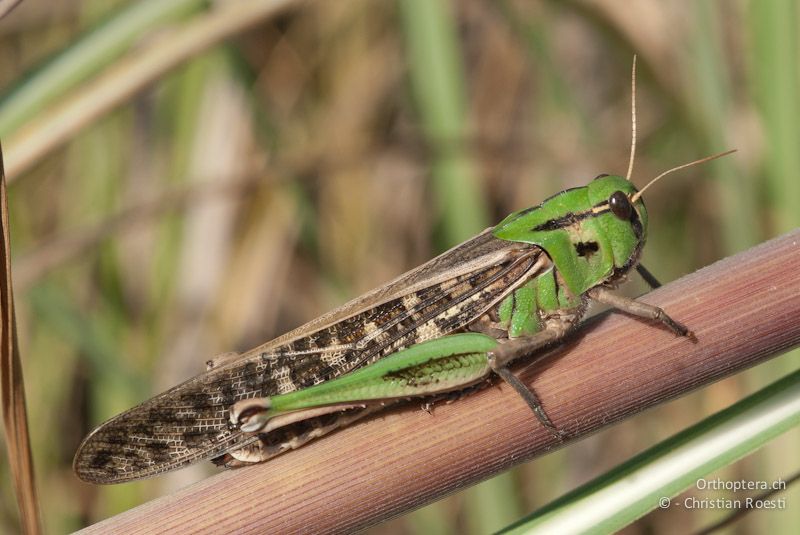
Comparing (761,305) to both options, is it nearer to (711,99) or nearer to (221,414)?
(221,414)

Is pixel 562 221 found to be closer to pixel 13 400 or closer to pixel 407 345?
pixel 407 345

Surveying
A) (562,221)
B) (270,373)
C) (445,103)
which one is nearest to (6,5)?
(270,373)

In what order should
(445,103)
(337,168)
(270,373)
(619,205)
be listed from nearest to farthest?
(270,373) → (619,205) → (445,103) → (337,168)

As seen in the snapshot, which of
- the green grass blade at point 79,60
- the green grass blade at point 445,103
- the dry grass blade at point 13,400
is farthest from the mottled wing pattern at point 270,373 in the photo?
the green grass blade at point 79,60

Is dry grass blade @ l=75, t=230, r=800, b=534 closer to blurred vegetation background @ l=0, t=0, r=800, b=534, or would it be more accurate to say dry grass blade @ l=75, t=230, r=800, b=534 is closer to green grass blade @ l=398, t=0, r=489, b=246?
blurred vegetation background @ l=0, t=0, r=800, b=534

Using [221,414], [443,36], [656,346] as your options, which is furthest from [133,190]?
[656,346]

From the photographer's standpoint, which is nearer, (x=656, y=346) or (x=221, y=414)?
(x=656, y=346)
